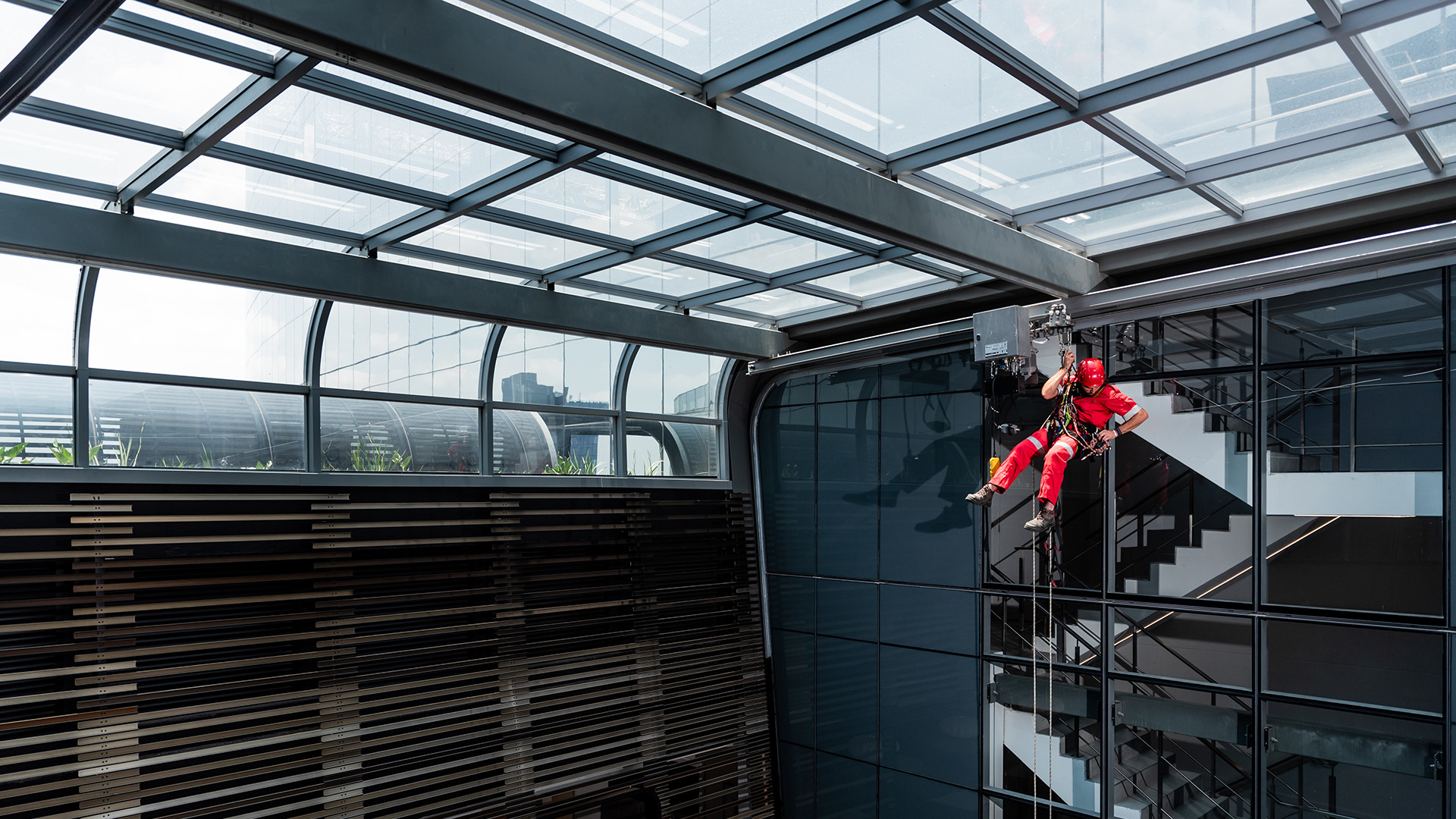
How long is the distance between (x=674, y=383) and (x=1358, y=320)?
656 cm

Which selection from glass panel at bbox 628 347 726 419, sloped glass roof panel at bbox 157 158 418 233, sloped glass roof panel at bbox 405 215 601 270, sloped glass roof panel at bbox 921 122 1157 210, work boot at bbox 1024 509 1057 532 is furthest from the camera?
glass panel at bbox 628 347 726 419

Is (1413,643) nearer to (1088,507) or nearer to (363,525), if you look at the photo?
(1088,507)

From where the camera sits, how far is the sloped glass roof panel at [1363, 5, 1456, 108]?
396 cm

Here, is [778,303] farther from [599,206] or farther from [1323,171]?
[1323,171]

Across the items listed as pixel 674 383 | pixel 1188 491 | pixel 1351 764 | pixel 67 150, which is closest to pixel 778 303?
pixel 674 383

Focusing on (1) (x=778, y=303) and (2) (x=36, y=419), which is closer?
(2) (x=36, y=419)

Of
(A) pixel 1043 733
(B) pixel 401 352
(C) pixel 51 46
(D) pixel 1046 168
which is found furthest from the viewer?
(B) pixel 401 352

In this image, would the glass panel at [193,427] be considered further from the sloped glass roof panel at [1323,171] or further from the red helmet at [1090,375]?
the sloped glass roof panel at [1323,171]

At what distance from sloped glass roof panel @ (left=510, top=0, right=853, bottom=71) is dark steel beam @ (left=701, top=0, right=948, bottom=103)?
40 mm

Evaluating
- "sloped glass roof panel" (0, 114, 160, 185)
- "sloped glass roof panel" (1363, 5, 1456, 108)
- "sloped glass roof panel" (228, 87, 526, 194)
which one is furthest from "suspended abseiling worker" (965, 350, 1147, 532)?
"sloped glass roof panel" (0, 114, 160, 185)

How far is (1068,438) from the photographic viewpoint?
19.3 ft

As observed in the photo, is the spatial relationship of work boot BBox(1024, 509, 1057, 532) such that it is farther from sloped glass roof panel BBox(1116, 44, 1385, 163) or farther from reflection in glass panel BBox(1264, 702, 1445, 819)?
reflection in glass panel BBox(1264, 702, 1445, 819)

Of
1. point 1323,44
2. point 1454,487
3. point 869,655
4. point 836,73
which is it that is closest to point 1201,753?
point 1454,487

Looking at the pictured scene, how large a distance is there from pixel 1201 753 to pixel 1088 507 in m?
2.10
